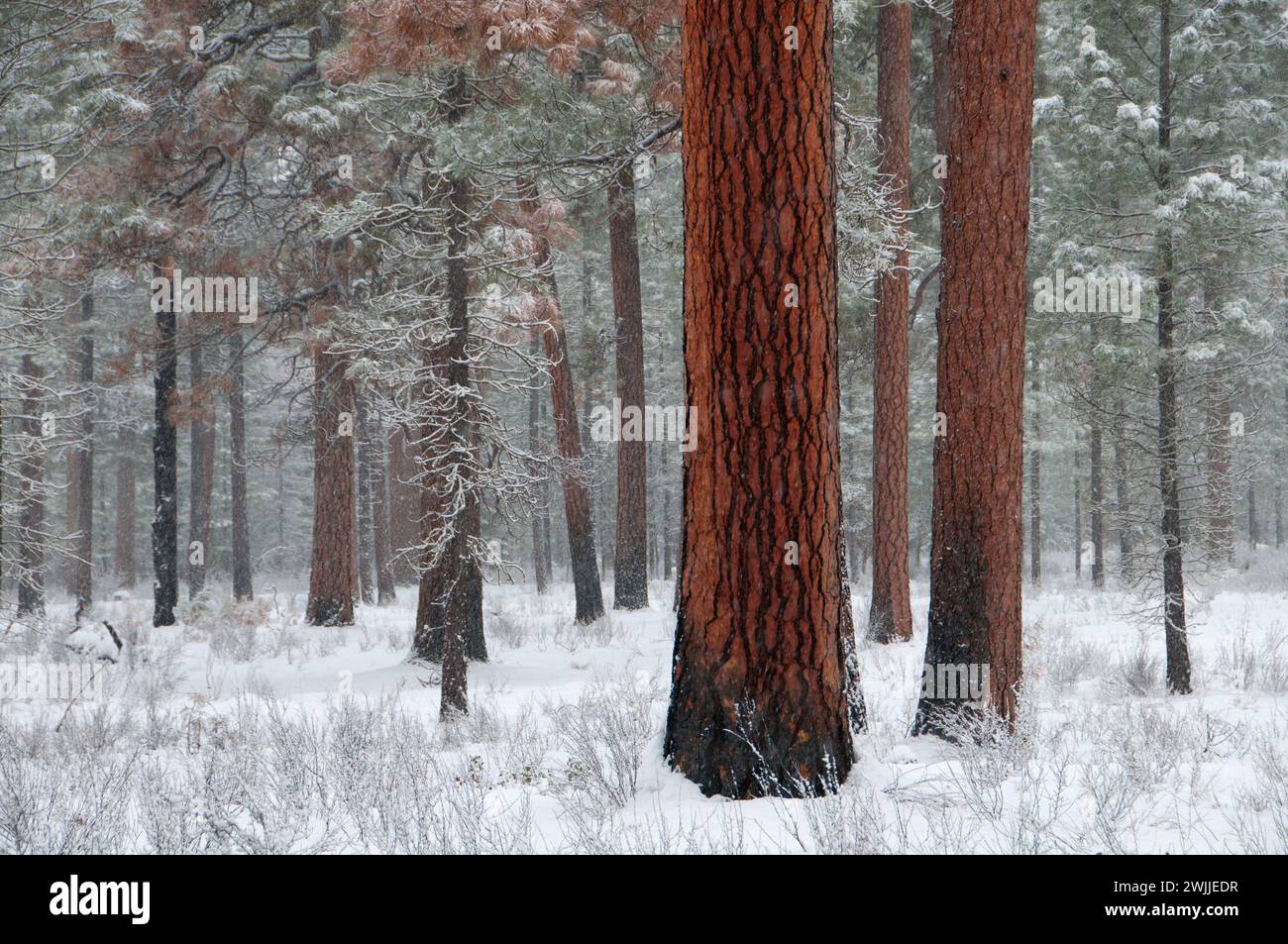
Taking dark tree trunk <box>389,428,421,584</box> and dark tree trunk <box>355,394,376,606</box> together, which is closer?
dark tree trunk <box>389,428,421,584</box>

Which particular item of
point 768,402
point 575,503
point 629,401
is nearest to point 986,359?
point 768,402

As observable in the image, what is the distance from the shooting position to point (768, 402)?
3.94 m

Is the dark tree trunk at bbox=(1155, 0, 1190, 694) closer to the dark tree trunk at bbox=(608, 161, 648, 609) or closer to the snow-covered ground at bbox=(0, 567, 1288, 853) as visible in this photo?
the snow-covered ground at bbox=(0, 567, 1288, 853)

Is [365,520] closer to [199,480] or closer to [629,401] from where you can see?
[199,480]

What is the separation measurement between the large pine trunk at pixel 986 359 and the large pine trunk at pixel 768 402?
1.86 meters

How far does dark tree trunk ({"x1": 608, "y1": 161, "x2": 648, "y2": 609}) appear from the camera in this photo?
14656 mm

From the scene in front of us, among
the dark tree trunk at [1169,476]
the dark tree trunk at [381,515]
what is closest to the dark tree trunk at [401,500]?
the dark tree trunk at [381,515]

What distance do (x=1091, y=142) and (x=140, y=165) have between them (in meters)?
13.1

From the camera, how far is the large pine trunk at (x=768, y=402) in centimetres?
394

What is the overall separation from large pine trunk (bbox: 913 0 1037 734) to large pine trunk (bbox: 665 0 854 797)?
1.86 m

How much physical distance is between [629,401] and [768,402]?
10.8m

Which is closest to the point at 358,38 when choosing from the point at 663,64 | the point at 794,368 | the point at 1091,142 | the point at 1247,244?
the point at 663,64

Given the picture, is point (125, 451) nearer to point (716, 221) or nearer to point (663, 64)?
point (663, 64)

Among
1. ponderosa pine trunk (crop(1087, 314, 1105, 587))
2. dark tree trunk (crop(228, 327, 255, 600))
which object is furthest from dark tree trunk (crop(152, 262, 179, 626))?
ponderosa pine trunk (crop(1087, 314, 1105, 587))
